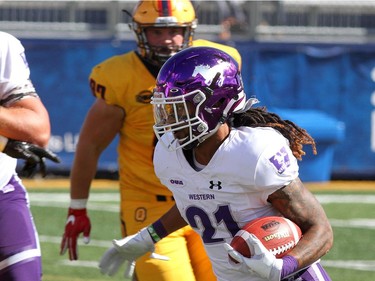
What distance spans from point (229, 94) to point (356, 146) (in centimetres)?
832

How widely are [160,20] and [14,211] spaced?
1.44m

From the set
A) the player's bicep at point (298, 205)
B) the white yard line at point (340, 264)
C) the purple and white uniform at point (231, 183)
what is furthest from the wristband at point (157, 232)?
the white yard line at point (340, 264)

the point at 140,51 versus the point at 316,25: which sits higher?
the point at 140,51

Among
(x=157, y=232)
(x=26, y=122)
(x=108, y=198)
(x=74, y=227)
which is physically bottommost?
(x=108, y=198)

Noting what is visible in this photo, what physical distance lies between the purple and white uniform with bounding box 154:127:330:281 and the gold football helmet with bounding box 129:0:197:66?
3.88 ft

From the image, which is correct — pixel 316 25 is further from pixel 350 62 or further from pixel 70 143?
pixel 70 143

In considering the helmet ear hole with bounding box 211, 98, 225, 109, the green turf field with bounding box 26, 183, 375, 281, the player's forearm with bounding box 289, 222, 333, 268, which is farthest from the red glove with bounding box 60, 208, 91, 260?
the green turf field with bounding box 26, 183, 375, 281

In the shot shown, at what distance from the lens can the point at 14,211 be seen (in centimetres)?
398

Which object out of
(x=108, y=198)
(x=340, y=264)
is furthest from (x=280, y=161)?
(x=108, y=198)

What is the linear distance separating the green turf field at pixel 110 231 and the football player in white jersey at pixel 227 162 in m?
3.28

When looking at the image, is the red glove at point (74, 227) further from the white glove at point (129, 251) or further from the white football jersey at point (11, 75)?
the white football jersey at point (11, 75)

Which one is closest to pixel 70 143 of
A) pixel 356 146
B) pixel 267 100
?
pixel 267 100

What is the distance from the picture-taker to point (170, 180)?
383 cm

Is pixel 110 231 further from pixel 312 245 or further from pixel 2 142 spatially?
pixel 312 245
